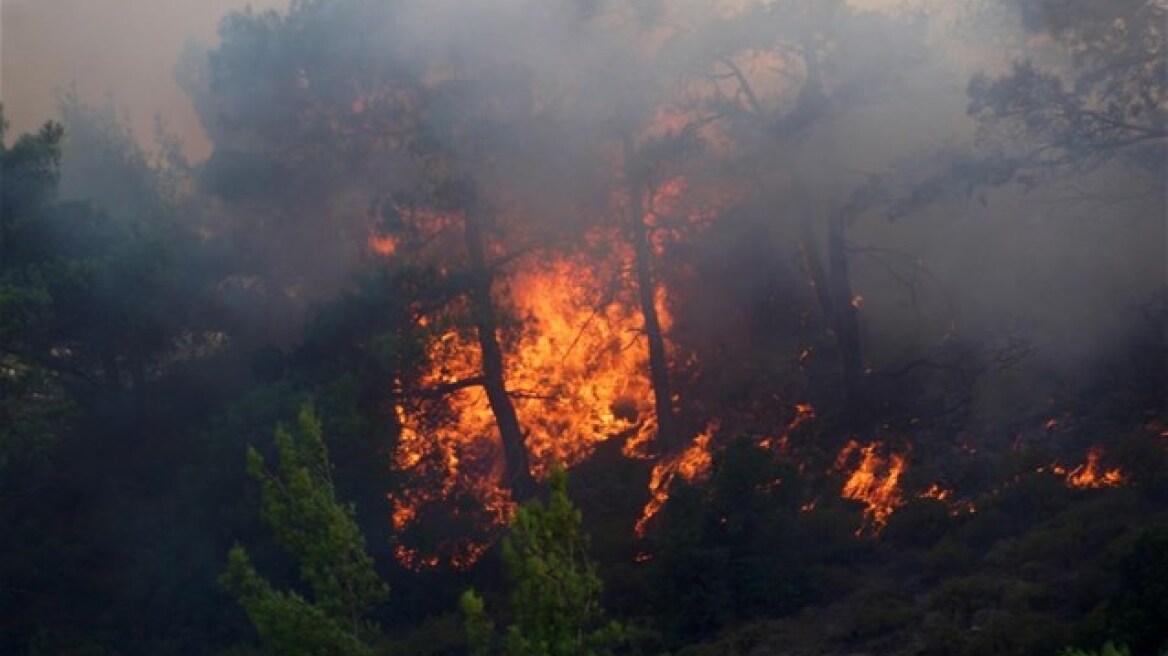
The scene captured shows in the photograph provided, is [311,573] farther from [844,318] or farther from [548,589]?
[844,318]

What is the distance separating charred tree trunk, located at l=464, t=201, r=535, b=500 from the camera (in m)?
26.8

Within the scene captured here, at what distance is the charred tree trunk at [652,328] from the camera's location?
Answer: 89.1ft

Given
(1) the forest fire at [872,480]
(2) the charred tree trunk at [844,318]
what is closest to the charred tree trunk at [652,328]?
(2) the charred tree trunk at [844,318]

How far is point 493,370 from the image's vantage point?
2772 cm

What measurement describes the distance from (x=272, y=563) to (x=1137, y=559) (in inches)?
600

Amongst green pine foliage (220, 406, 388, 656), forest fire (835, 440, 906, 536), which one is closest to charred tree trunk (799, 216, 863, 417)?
forest fire (835, 440, 906, 536)

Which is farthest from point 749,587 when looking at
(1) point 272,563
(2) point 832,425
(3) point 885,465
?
(1) point 272,563

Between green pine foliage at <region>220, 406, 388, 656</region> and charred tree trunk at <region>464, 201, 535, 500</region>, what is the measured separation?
14.9 meters

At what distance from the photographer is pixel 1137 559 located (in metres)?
14.3

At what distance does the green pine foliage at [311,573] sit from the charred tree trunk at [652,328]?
52.6 ft

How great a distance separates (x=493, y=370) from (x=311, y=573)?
1667 centimetres

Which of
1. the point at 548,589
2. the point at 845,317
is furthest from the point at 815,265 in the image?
the point at 548,589

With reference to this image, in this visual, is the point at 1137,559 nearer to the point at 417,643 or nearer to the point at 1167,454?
the point at 1167,454

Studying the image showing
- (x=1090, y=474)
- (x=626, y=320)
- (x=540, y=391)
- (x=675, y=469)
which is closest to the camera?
(x=1090, y=474)
